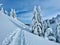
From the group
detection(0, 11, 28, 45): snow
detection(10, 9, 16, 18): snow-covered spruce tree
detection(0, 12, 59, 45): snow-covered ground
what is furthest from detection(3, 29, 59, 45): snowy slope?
detection(10, 9, 16, 18): snow-covered spruce tree

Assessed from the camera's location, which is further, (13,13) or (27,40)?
(13,13)

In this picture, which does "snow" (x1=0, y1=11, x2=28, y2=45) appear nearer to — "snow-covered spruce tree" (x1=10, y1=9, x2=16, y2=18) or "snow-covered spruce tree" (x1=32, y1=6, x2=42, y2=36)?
"snow-covered spruce tree" (x1=10, y1=9, x2=16, y2=18)

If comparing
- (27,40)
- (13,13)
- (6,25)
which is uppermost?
(13,13)

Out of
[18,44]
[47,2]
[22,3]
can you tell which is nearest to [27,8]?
[22,3]

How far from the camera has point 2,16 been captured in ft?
10.6

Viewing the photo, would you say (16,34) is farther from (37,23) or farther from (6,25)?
(37,23)

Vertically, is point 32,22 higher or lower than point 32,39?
higher

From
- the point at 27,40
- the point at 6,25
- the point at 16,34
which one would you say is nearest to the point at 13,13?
the point at 6,25

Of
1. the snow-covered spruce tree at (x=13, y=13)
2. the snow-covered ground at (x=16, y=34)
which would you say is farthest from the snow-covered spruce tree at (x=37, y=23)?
the snow-covered spruce tree at (x=13, y=13)

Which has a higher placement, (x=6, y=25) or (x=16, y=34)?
(x=6, y=25)

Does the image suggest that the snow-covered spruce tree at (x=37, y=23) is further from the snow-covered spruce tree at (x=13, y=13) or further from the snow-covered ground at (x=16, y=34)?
the snow-covered spruce tree at (x=13, y=13)

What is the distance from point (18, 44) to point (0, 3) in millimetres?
669

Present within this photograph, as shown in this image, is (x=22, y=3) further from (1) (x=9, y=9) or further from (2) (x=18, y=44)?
(2) (x=18, y=44)

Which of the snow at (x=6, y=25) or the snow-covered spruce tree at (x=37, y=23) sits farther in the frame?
the snow at (x=6, y=25)
